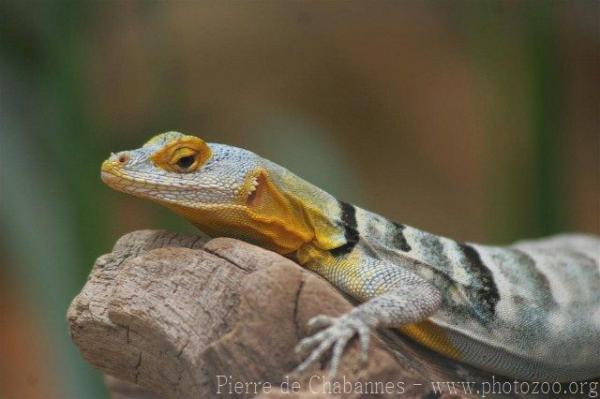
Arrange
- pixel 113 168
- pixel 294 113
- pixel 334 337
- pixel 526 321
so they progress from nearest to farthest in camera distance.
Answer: pixel 334 337 < pixel 113 168 < pixel 526 321 < pixel 294 113

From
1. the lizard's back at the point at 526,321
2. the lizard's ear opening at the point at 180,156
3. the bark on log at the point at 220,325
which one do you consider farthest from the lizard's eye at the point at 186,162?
the lizard's back at the point at 526,321

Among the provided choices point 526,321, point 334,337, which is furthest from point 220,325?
point 526,321

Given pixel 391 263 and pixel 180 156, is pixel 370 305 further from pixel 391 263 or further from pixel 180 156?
pixel 180 156

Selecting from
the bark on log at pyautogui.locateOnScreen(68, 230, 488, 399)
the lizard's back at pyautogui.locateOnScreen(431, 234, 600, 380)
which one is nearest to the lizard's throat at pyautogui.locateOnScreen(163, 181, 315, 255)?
the bark on log at pyautogui.locateOnScreen(68, 230, 488, 399)

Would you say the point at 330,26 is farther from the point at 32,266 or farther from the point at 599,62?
the point at 32,266

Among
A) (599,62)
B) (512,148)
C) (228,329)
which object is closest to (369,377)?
(228,329)

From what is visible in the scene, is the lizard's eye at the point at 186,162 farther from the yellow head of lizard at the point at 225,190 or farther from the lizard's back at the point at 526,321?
the lizard's back at the point at 526,321
